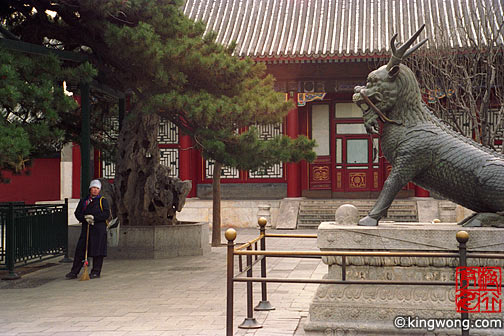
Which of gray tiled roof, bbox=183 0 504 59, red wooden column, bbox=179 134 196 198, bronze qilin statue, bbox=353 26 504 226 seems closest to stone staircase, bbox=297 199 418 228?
red wooden column, bbox=179 134 196 198

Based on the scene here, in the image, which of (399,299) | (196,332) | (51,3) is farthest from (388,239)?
(51,3)

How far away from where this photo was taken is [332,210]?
16938 mm

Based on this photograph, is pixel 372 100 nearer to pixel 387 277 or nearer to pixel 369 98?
pixel 369 98

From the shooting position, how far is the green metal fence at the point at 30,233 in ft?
29.0

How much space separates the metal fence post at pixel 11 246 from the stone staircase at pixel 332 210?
28.7ft

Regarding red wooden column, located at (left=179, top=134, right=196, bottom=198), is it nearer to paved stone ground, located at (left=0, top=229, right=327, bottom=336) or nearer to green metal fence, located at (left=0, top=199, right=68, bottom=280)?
green metal fence, located at (left=0, top=199, right=68, bottom=280)

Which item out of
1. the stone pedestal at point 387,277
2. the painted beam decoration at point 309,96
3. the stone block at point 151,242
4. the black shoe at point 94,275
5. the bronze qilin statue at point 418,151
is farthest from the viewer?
the painted beam decoration at point 309,96

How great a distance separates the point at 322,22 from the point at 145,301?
12.7 meters

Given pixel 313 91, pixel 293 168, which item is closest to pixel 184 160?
pixel 293 168

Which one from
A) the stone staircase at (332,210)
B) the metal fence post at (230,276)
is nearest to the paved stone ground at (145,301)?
the metal fence post at (230,276)

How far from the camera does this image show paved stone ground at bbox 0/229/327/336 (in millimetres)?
5668

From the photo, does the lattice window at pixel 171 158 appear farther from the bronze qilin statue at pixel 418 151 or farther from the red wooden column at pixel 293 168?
the bronze qilin statue at pixel 418 151

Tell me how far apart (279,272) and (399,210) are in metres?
8.19

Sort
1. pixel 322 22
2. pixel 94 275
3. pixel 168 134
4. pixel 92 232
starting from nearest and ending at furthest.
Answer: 1. pixel 92 232
2. pixel 94 275
3. pixel 322 22
4. pixel 168 134
